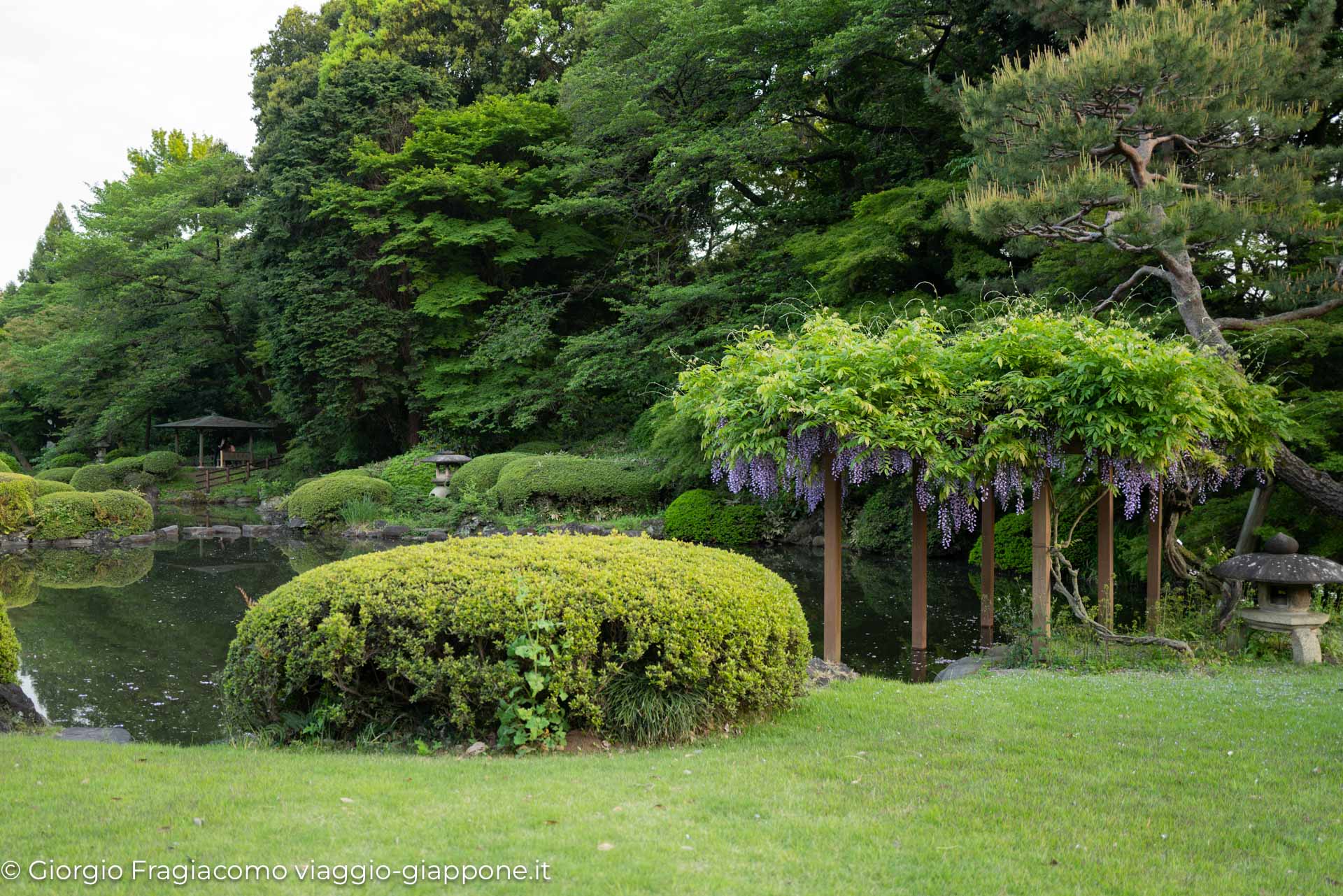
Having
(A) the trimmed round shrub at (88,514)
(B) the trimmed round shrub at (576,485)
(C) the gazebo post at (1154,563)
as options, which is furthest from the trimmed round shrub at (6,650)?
(A) the trimmed round shrub at (88,514)

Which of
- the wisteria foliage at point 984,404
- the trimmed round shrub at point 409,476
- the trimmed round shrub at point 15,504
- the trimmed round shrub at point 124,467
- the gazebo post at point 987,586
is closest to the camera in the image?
the wisteria foliage at point 984,404

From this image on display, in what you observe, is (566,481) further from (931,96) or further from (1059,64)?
(1059,64)

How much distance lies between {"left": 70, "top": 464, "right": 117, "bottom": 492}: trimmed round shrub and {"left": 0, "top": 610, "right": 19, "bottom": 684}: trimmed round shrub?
24.7 m

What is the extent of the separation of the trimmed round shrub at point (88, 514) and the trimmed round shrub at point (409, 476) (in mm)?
5211

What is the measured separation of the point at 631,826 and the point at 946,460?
4399 millimetres

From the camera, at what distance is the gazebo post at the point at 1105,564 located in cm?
812

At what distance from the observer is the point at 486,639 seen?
4.76 meters

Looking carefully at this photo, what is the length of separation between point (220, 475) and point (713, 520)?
834 inches

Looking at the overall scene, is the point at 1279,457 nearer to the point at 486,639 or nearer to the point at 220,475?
the point at 486,639

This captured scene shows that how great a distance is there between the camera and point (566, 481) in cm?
1870

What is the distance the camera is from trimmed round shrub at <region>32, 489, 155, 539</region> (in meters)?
17.9

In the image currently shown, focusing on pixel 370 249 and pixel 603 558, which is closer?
pixel 603 558

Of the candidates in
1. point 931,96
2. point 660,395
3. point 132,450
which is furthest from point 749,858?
point 132,450

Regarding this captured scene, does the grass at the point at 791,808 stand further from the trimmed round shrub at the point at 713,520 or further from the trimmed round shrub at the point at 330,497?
the trimmed round shrub at the point at 330,497
